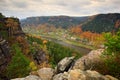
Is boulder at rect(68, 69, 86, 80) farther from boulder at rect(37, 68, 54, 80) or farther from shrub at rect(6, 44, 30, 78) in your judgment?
shrub at rect(6, 44, 30, 78)

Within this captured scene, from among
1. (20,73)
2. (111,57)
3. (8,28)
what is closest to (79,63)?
(111,57)

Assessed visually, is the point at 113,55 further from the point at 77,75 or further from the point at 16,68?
Result: the point at 16,68

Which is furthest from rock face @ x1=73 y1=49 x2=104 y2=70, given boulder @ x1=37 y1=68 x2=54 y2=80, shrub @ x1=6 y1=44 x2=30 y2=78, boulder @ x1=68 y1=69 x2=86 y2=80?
shrub @ x1=6 y1=44 x2=30 y2=78

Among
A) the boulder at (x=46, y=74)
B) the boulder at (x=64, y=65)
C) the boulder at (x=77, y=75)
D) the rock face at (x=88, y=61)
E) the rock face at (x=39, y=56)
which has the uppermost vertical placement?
the boulder at (x=77, y=75)

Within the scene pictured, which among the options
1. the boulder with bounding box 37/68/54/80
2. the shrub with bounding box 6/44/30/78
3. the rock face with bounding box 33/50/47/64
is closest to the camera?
the boulder with bounding box 37/68/54/80

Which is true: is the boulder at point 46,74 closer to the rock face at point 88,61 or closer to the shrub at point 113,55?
the rock face at point 88,61

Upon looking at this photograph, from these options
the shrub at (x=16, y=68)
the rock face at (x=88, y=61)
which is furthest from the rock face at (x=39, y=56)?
the rock face at (x=88, y=61)

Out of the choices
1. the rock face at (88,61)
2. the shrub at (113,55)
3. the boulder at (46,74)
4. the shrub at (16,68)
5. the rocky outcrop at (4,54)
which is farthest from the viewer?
the rocky outcrop at (4,54)

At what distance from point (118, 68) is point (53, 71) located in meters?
11.3

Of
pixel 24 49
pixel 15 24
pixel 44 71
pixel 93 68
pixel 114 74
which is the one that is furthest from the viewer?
pixel 15 24

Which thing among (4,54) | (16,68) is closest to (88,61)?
(16,68)

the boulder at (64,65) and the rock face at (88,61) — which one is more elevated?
the rock face at (88,61)

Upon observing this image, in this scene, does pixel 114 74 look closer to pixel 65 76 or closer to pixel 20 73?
pixel 65 76

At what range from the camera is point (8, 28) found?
106 metres
